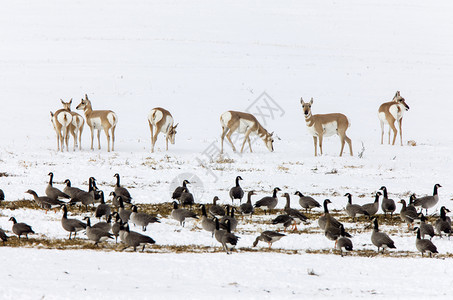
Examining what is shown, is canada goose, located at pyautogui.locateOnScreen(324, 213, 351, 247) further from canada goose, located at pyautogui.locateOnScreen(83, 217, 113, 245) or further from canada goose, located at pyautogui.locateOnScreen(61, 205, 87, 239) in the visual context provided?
canada goose, located at pyautogui.locateOnScreen(61, 205, 87, 239)

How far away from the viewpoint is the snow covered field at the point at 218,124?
392 inches

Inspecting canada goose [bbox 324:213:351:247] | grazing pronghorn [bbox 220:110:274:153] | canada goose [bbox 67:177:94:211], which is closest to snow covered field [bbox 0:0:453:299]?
canada goose [bbox 324:213:351:247]

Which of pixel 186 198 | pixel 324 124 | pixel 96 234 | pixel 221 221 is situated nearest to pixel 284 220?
pixel 221 221

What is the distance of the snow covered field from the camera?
995cm

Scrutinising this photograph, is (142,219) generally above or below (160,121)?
below

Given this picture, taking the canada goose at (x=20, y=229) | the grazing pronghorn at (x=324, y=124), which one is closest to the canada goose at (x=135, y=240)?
the canada goose at (x=20, y=229)

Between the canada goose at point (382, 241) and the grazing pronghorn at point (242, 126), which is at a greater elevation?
the grazing pronghorn at point (242, 126)

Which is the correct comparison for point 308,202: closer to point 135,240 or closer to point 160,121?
point 135,240

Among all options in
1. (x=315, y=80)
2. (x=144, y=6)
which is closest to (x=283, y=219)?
(x=315, y=80)

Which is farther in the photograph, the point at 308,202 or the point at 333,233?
the point at 308,202

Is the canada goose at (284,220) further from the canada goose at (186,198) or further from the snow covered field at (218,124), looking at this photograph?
the canada goose at (186,198)

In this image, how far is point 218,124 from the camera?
36781 mm

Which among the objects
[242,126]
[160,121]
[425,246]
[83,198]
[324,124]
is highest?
[160,121]

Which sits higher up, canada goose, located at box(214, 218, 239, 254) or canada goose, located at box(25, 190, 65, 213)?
canada goose, located at box(25, 190, 65, 213)
